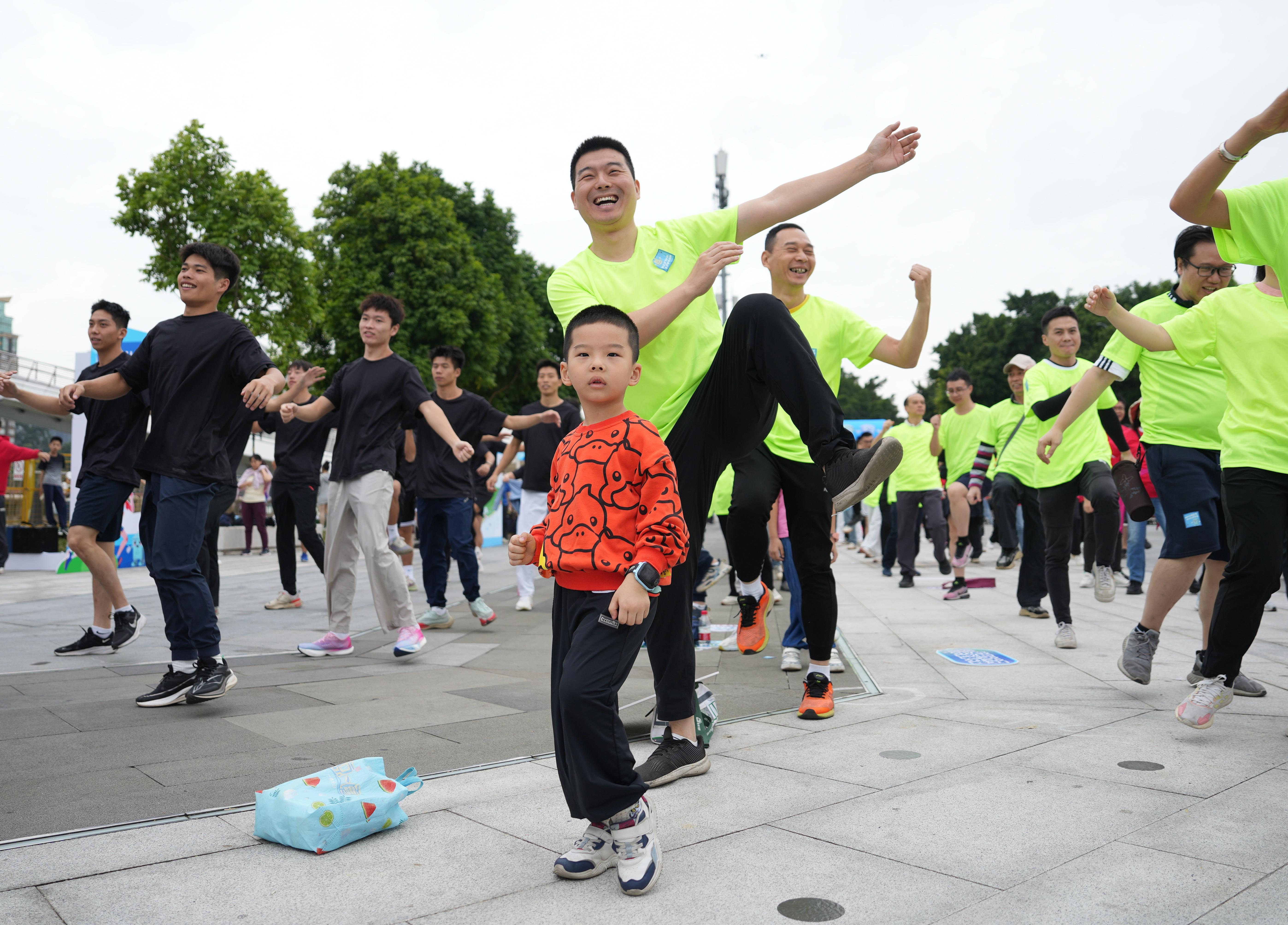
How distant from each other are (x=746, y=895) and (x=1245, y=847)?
4.09ft

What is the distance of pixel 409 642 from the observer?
5945mm

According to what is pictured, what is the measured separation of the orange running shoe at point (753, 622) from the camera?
210 inches

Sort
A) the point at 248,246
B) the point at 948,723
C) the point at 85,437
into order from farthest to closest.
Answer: the point at 248,246 < the point at 85,437 < the point at 948,723

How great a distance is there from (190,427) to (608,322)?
118 inches

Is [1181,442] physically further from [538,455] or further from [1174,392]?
[538,455]

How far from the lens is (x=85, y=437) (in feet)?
19.3

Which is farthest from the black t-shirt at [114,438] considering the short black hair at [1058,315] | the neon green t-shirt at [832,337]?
the short black hair at [1058,315]

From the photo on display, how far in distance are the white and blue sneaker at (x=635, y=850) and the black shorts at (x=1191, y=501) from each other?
9.99 ft

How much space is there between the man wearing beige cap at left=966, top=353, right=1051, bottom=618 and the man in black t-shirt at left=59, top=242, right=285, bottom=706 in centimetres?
559

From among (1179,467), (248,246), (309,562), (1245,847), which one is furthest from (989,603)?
(248,246)

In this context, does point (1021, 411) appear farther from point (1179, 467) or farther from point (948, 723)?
point (948, 723)

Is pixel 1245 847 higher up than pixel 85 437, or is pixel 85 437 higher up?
pixel 85 437

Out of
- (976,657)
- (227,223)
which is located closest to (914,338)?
(976,657)

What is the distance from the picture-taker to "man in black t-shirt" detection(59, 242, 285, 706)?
4438mm
